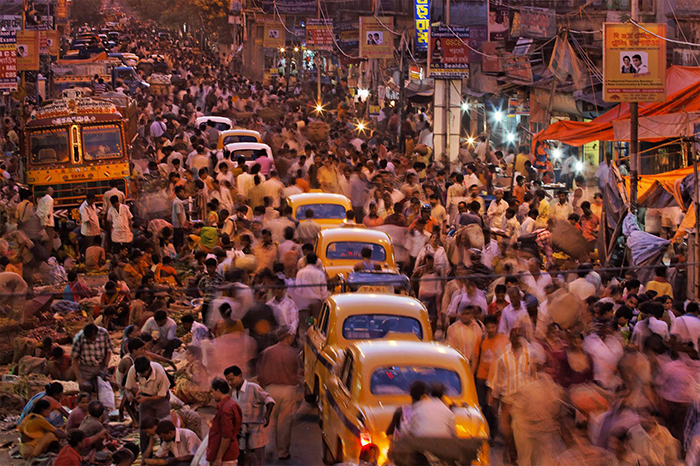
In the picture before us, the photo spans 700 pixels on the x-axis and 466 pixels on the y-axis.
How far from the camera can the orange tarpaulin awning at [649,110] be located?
Result: 17.2 meters

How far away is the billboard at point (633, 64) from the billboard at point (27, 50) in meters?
19.4

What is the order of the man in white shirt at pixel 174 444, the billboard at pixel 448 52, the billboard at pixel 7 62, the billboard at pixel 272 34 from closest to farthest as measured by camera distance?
the man in white shirt at pixel 174 444 < the billboard at pixel 7 62 < the billboard at pixel 448 52 < the billboard at pixel 272 34

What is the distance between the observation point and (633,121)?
15508 mm

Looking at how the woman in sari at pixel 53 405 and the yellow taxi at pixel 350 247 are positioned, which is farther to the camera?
the yellow taxi at pixel 350 247

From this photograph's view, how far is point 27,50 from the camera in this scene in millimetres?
28734

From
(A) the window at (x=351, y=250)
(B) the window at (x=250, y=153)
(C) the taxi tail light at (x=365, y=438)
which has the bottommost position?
(C) the taxi tail light at (x=365, y=438)

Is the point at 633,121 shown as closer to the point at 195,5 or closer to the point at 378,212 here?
the point at 378,212

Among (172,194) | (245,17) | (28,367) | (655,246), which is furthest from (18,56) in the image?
(245,17)

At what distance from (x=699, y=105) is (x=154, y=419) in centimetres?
1204

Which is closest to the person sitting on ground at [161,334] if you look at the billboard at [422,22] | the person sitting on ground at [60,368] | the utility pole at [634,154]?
the person sitting on ground at [60,368]

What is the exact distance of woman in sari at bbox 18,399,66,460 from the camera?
8.91m

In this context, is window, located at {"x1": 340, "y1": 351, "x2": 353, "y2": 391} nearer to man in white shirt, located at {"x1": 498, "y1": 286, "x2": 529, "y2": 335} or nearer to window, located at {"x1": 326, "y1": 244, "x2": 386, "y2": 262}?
man in white shirt, located at {"x1": 498, "y1": 286, "x2": 529, "y2": 335}

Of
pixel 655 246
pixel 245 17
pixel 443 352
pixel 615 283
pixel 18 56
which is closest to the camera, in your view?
pixel 443 352

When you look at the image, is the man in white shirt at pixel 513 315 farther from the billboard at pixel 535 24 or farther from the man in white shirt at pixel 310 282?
the billboard at pixel 535 24
